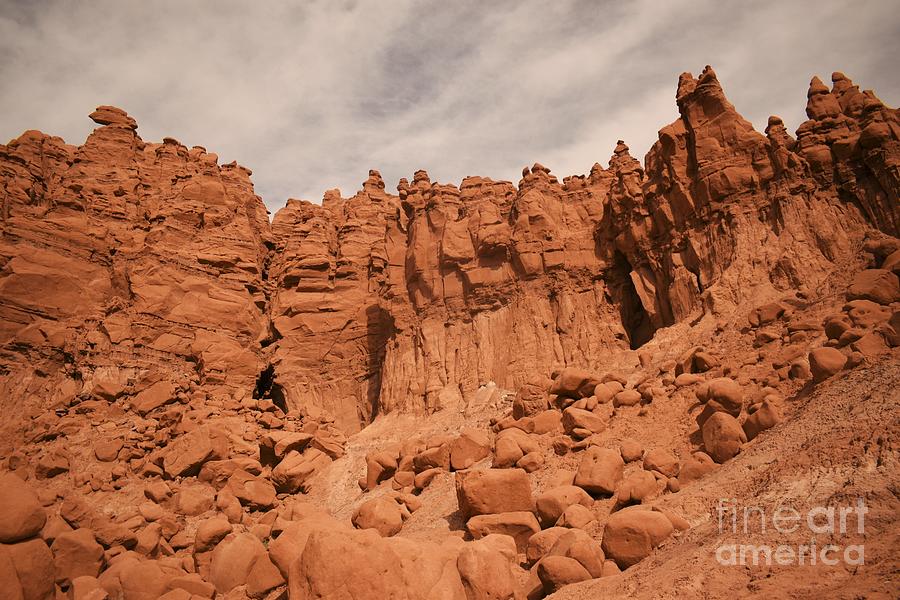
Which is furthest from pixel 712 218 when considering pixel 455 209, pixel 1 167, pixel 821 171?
pixel 1 167

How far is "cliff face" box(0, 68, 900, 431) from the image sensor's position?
65.5ft

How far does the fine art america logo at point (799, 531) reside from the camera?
417 cm

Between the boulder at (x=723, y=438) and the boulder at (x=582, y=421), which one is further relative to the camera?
the boulder at (x=582, y=421)

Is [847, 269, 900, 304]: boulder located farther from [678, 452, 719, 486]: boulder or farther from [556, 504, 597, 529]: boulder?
[556, 504, 597, 529]: boulder

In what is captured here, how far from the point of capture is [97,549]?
1008 cm

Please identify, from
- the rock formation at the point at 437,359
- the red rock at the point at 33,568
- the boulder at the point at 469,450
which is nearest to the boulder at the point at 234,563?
the rock formation at the point at 437,359

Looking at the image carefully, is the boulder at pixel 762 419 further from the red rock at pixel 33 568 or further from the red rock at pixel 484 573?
the red rock at pixel 33 568

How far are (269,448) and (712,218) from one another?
20279 mm

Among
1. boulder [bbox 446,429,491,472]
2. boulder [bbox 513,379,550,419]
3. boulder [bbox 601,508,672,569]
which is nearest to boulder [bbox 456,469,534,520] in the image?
boulder [bbox 601,508,672,569]

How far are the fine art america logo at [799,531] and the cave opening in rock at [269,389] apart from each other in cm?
2924

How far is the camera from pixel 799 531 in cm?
471

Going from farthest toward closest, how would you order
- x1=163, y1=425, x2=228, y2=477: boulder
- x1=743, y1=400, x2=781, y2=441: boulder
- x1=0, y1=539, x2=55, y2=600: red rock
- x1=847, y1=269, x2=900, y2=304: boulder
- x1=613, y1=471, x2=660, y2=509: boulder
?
x1=163, y1=425, x2=228, y2=477: boulder
x1=847, y1=269, x2=900, y2=304: boulder
x1=743, y1=400, x2=781, y2=441: boulder
x1=613, y1=471, x2=660, y2=509: boulder
x1=0, y1=539, x2=55, y2=600: red rock

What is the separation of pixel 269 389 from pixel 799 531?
103ft

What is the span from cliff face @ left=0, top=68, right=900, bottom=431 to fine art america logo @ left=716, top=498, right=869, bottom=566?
49.1ft
